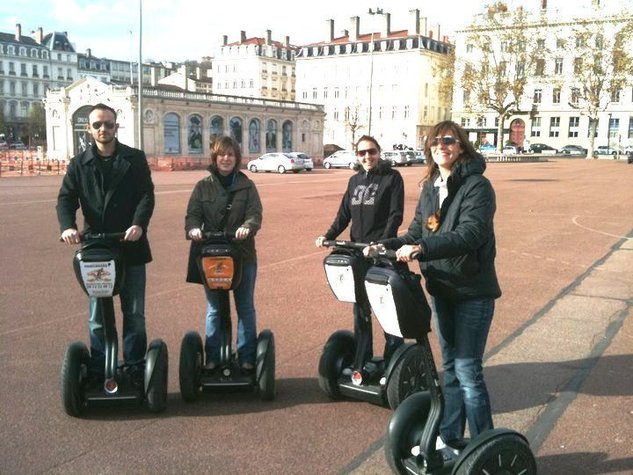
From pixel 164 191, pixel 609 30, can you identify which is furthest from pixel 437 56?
pixel 164 191

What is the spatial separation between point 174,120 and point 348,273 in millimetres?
46337

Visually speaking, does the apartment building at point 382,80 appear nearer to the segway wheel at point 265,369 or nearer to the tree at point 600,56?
the tree at point 600,56

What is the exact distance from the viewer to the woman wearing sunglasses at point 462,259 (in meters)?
3.30

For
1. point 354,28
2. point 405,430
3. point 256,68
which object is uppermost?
point 354,28

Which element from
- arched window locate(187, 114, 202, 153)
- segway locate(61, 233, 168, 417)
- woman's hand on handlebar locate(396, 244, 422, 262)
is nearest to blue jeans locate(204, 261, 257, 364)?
segway locate(61, 233, 168, 417)

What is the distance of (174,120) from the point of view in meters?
48.3

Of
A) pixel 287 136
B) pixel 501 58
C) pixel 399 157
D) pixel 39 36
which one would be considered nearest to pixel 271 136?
pixel 287 136

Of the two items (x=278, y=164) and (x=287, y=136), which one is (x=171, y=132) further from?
(x=287, y=136)

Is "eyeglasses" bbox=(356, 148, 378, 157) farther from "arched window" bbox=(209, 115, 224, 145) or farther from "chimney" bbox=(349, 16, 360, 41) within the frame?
"chimney" bbox=(349, 16, 360, 41)

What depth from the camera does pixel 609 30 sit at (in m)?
68.9

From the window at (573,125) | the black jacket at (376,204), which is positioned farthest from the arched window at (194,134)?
the window at (573,125)

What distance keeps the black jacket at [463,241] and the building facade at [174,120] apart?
40.3 metres

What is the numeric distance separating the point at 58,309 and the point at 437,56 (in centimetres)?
9248

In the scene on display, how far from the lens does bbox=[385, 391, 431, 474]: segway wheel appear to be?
331 cm
